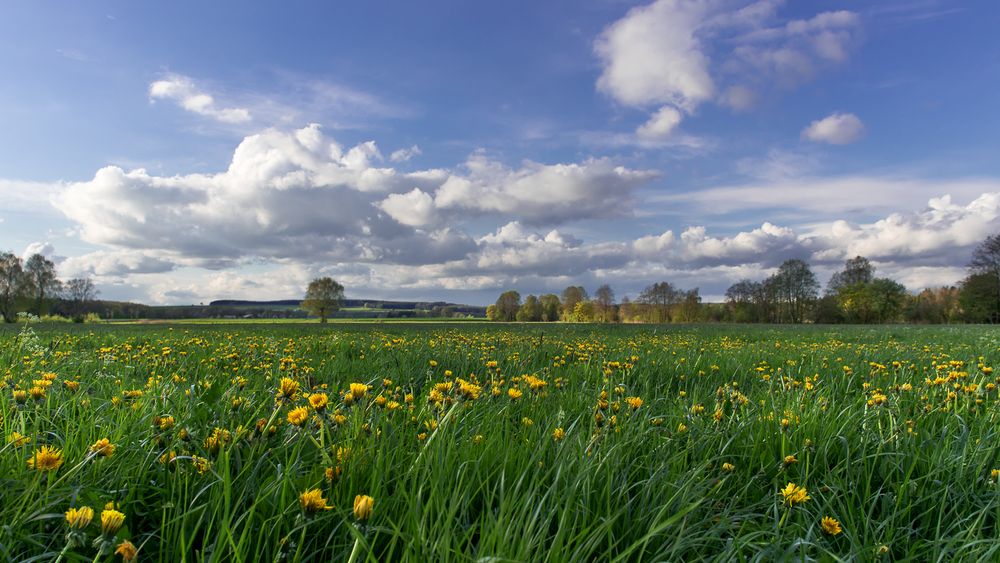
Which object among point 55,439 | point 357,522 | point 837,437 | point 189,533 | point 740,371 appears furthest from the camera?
point 740,371

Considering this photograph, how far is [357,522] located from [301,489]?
2.18 ft

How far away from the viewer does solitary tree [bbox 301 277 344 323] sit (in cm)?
9288

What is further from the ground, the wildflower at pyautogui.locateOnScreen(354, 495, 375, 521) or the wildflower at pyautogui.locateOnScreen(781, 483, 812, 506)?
Result: the wildflower at pyautogui.locateOnScreen(354, 495, 375, 521)

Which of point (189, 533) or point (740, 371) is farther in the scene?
point (740, 371)

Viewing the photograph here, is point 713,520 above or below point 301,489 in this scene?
below

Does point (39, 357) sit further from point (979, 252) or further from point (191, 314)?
point (191, 314)

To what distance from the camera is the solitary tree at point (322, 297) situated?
92875mm

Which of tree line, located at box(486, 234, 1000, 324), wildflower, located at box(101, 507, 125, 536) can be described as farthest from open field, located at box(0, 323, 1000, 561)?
tree line, located at box(486, 234, 1000, 324)

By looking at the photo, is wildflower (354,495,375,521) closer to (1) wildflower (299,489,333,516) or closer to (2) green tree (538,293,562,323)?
(1) wildflower (299,489,333,516)

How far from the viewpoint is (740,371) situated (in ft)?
22.3

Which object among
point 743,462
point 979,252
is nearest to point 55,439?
point 743,462

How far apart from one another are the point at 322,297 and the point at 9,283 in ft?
151

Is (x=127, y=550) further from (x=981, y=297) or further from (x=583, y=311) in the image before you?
(x=583, y=311)

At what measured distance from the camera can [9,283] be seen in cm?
7562
